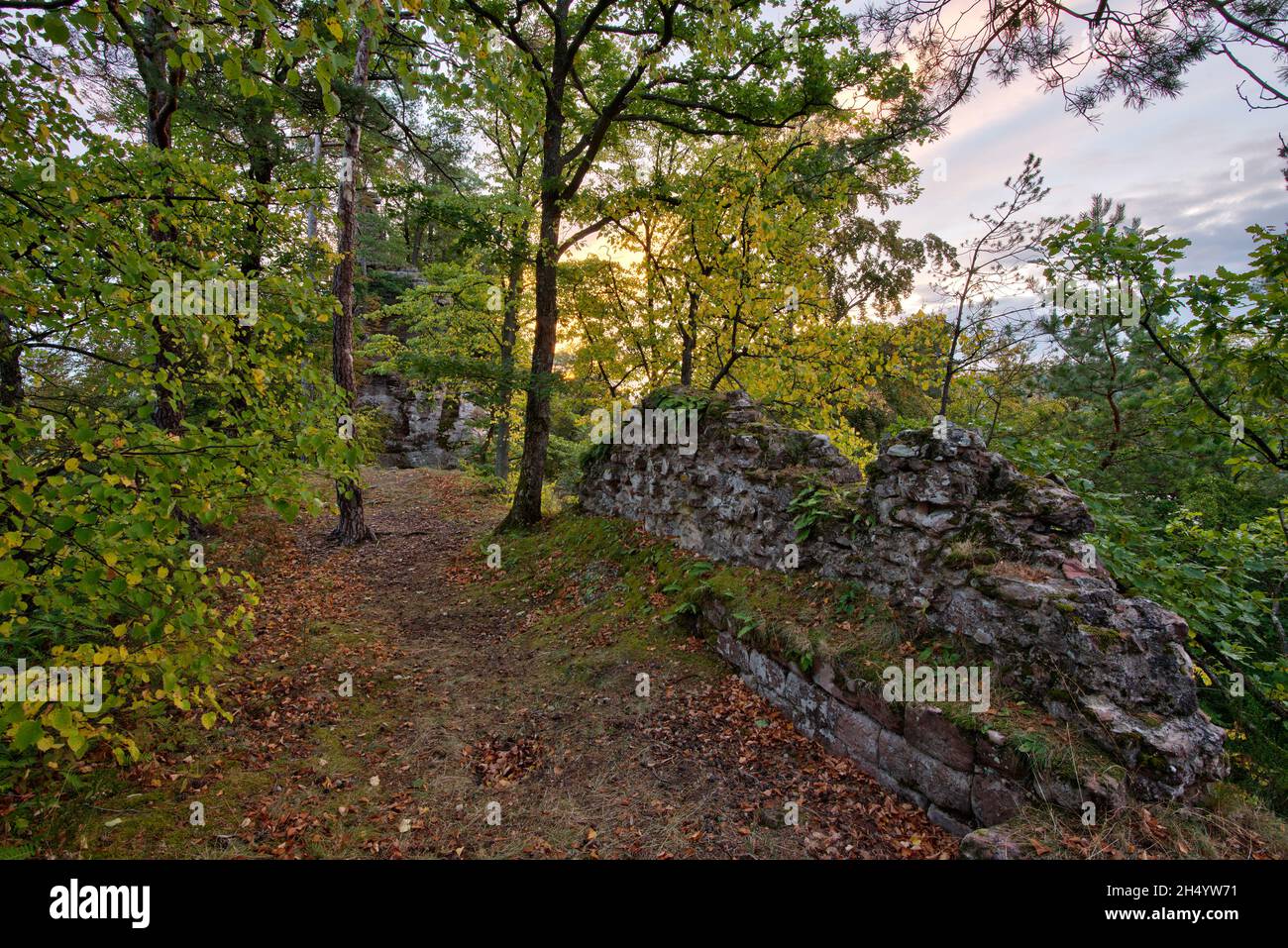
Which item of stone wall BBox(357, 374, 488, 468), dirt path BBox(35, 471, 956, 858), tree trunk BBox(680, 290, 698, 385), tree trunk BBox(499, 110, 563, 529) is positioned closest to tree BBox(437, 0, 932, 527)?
tree trunk BBox(499, 110, 563, 529)

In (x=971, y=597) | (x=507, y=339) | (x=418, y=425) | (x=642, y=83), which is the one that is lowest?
(x=971, y=597)

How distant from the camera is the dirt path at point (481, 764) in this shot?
4.15 meters

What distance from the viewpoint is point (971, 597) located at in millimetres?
4961

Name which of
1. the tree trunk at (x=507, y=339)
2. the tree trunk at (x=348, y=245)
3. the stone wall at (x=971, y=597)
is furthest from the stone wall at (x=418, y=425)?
the stone wall at (x=971, y=597)

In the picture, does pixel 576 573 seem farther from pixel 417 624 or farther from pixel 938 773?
pixel 938 773

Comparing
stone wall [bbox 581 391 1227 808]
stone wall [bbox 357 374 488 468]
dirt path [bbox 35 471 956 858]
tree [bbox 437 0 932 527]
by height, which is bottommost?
dirt path [bbox 35 471 956 858]

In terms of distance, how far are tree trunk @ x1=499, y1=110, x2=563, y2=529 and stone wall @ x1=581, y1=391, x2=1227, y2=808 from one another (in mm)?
4986

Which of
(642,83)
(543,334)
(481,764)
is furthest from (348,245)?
(481,764)

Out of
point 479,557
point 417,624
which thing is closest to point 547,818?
point 417,624

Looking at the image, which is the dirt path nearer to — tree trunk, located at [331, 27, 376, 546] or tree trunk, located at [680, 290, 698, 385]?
tree trunk, located at [331, 27, 376, 546]

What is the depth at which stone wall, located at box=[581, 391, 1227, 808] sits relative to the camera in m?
3.99

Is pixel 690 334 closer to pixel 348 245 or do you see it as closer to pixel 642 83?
pixel 642 83

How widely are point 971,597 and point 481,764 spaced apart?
5.01 meters
